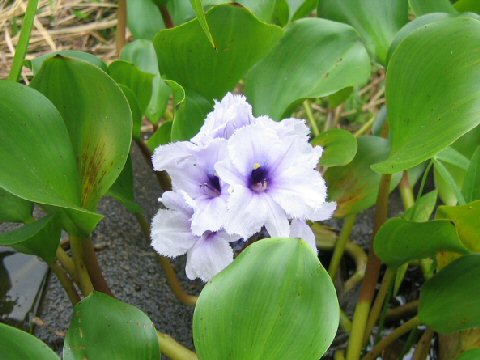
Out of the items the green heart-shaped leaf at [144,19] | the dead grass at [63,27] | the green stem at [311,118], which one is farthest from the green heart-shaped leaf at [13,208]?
the dead grass at [63,27]

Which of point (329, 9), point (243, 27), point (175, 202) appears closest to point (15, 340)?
point (175, 202)

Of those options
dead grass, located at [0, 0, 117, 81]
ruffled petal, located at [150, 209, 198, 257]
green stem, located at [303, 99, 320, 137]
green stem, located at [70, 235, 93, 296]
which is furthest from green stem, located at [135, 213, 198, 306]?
dead grass, located at [0, 0, 117, 81]

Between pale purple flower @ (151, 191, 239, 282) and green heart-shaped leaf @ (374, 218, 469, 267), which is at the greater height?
pale purple flower @ (151, 191, 239, 282)

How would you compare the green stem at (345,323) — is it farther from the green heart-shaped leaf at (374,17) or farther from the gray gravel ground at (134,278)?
the green heart-shaped leaf at (374,17)

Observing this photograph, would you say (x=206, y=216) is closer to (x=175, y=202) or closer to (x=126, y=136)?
(x=175, y=202)

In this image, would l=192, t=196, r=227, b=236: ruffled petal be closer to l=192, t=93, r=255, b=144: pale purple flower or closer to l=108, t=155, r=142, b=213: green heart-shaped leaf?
l=192, t=93, r=255, b=144: pale purple flower

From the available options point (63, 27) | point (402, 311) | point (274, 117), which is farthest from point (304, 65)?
point (63, 27)
